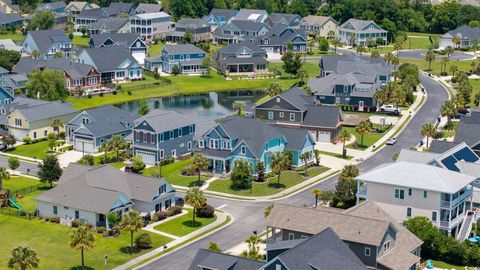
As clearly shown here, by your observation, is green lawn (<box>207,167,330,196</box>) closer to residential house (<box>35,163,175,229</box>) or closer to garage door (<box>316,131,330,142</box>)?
residential house (<box>35,163,175,229</box>)

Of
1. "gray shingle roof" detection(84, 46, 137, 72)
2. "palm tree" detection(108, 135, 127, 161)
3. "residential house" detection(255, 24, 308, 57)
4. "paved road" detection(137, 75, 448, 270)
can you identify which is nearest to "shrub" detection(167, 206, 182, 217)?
"paved road" detection(137, 75, 448, 270)

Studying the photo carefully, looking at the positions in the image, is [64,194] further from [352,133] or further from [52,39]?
[52,39]

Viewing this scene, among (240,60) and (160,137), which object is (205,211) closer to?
(160,137)

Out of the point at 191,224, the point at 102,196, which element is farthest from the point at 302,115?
the point at 102,196

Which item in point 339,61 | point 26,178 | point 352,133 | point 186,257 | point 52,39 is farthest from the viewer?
point 52,39

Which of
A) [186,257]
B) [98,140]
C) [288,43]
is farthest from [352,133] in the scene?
[288,43]

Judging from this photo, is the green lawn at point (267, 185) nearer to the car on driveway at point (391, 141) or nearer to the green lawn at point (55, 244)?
the green lawn at point (55, 244)

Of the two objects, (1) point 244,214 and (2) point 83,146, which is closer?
(1) point 244,214
